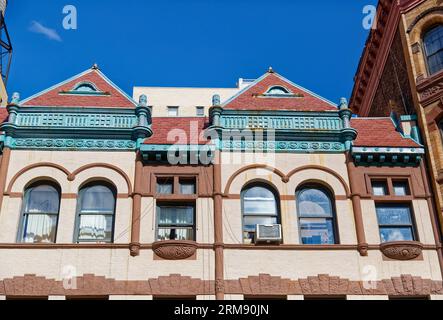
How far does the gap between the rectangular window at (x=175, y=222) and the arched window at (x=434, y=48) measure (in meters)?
9.76

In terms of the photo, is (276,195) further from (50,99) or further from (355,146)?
(50,99)

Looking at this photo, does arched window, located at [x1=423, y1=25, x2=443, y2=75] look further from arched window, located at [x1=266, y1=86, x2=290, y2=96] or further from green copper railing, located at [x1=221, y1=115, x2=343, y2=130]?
arched window, located at [x1=266, y1=86, x2=290, y2=96]

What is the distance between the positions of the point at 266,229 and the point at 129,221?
3990mm

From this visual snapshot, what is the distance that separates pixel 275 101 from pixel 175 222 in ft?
19.4

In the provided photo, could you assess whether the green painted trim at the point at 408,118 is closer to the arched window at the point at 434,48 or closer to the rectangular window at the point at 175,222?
the arched window at the point at 434,48

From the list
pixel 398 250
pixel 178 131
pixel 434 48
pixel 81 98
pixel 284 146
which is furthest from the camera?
pixel 434 48

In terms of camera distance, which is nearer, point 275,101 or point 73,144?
point 73,144

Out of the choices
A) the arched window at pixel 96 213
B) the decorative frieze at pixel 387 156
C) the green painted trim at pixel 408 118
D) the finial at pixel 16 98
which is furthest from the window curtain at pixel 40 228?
the green painted trim at pixel 408 118

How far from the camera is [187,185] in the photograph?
1845 centimetres

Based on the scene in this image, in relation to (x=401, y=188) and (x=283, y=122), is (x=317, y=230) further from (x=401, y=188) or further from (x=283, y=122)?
(x=283, y=122)

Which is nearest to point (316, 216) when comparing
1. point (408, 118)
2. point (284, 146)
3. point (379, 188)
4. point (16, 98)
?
point (379, 188)

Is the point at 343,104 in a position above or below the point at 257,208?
above

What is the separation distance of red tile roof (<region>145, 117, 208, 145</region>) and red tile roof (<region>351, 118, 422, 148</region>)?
512 centimetres
